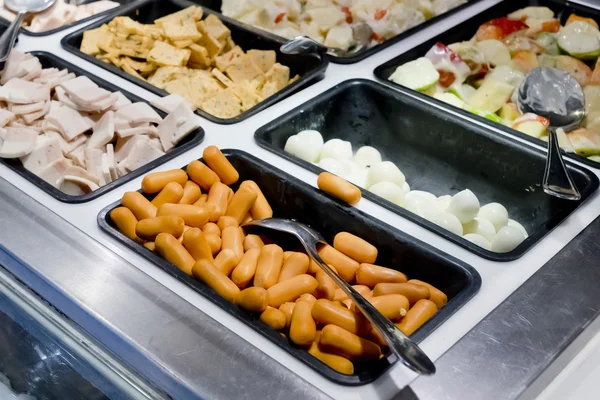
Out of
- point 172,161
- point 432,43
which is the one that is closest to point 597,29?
point 432,43

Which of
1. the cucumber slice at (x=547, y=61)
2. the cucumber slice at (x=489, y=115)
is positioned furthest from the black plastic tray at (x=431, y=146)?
the cucumber slice at (x=547, y=61)

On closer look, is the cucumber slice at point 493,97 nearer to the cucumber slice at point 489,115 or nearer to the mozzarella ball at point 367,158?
the cucumber slice at point 489,115

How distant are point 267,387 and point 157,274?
12.1 inches

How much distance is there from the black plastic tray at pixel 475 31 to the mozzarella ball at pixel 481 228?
27cm

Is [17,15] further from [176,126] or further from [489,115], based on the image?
[489,115]

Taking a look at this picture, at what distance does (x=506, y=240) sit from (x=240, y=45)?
1.11m

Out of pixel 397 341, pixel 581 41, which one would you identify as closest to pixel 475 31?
pixel 581 41

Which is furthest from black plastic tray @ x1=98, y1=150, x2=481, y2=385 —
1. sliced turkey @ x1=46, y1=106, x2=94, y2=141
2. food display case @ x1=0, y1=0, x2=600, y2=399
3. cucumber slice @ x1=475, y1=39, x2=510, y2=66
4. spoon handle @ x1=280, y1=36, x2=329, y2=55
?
cucumber slice @ x1=475, y1=39, x2=510, y2=66

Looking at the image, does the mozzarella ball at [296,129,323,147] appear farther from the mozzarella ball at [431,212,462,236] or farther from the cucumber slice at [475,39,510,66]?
the cucumber slice at [475,39,510,66]

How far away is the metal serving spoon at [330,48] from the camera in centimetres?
183

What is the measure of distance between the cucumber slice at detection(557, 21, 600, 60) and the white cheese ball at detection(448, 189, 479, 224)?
887 millimetres

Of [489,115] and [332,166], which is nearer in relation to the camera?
[332,166]

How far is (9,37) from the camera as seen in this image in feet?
6.06

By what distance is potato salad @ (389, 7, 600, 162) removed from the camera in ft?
5.63
